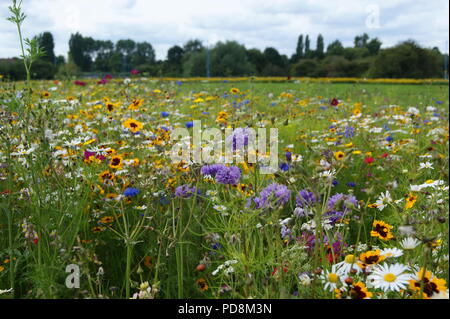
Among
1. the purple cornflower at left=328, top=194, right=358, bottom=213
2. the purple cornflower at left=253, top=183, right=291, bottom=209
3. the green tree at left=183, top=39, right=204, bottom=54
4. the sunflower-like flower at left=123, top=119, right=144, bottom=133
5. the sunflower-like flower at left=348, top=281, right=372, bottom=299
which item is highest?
the green tree at left=183, top=39, right=204, bottom=54

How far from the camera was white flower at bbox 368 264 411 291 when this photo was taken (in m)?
1.05

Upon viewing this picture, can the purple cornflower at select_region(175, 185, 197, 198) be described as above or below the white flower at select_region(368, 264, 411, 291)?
above

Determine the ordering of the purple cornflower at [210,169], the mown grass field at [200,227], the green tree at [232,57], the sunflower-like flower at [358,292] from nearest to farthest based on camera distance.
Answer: the sunflower-like flower at [358,292] < the mown grass field at [200,227] < the purple cornflower at [210,169] < the green tree at [232,57]

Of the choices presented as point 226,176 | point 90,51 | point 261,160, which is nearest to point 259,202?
point 226,176

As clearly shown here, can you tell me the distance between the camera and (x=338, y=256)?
151cm

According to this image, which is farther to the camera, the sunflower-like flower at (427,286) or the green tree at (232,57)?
the green tree at (232,57)

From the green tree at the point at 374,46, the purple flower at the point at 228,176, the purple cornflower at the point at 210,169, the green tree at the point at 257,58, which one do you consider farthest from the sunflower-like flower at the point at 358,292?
the green tree at the point at 257,58

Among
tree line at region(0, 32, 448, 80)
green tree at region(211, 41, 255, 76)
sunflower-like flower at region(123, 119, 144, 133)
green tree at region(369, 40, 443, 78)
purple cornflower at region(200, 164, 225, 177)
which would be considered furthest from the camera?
green tree at region(369, 40, 443, 78)

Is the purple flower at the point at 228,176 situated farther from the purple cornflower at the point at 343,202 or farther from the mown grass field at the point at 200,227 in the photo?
the purple cornflower at the point at 343,202

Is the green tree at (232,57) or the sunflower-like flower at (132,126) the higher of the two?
the green tree at (232,57)

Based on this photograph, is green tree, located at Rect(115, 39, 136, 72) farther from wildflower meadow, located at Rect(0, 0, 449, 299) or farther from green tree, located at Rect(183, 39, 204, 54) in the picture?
wildflower meadow, located at Rect(0, 0, 449, 299)

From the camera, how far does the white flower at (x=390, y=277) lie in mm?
1051

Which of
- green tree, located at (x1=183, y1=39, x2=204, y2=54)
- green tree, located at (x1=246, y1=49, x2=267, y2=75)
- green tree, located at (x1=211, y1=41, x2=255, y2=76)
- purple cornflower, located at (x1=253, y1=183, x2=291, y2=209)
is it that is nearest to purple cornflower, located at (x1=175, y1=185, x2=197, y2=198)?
purple cornflower, located at (x1=253, y1=183, x2=291, y2=209)
